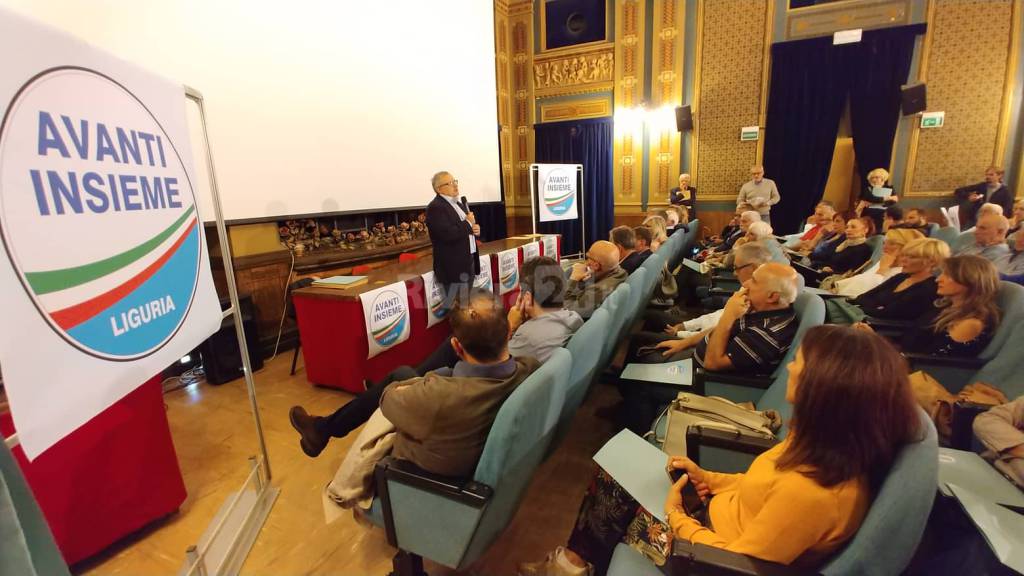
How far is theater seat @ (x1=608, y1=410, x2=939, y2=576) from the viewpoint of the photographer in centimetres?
71

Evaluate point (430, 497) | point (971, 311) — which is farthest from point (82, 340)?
point (971, 311)

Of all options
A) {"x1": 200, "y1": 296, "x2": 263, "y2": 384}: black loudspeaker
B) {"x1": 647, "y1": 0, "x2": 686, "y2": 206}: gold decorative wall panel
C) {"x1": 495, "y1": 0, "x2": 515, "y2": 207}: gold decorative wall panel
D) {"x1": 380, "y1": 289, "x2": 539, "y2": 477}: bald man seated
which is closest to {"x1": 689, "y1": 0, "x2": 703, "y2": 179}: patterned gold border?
{"x1": 647, "y1": 0, "x2": 686, "y2": 206}: gold decorative wall panel

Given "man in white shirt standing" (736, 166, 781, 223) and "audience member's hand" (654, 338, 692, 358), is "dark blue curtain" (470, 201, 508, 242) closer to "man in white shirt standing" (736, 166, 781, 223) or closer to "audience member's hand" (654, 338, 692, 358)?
"man in white shirt standing" (736, 166, 781, 223)

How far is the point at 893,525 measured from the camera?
714 millimetres

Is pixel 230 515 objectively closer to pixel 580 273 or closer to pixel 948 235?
pixel 580 273

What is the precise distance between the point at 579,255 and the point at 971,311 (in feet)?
18.8

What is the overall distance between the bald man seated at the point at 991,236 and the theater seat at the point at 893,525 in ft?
9.56

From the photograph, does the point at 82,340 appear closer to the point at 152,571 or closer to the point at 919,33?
the point at 152,571

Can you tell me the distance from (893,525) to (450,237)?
2697mm

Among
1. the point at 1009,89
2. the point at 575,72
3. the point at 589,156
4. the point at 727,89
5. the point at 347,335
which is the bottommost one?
the point at 347,335

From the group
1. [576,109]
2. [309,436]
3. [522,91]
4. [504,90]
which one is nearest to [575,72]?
[576,109]

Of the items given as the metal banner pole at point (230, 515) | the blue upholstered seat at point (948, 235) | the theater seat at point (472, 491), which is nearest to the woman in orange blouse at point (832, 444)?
the theater seat at point (472, 491)

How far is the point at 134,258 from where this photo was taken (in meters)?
1.07

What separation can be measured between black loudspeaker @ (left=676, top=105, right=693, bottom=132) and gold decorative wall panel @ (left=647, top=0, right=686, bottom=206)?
15 centimetres
